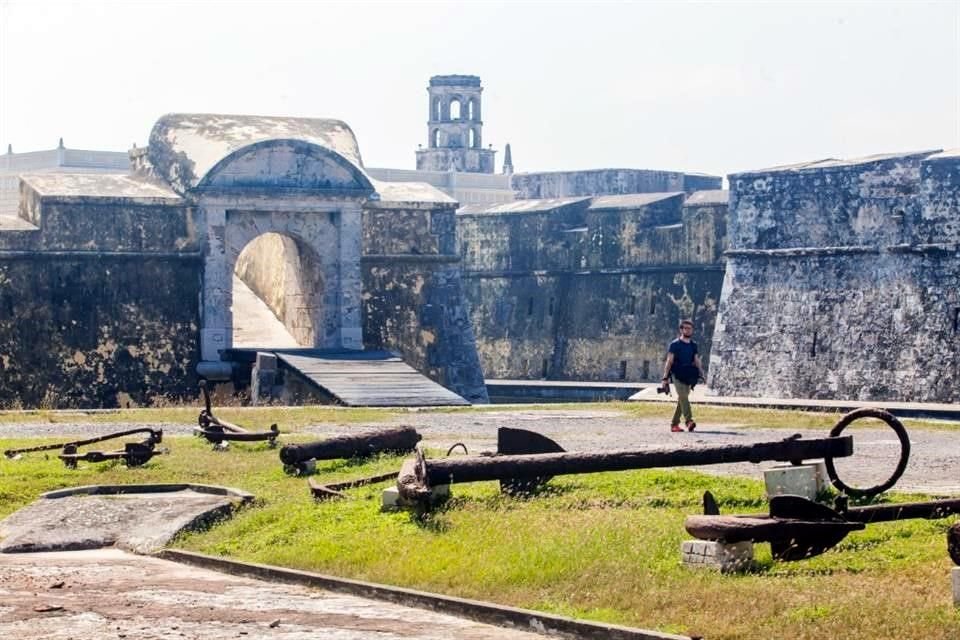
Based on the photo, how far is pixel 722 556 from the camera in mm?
10617

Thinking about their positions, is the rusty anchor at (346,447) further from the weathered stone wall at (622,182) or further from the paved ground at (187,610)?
the weathered stone wall at (622,182)

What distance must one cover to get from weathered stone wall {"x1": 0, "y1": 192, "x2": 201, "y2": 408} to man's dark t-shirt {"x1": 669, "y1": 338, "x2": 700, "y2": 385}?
43.0ft

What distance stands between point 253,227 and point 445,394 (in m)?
6.45

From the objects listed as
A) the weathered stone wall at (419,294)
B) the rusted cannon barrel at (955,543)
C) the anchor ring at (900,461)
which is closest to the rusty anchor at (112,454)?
the anchor ring at (900,461)

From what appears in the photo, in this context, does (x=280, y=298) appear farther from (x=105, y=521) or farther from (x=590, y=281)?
(x=105, y=521)

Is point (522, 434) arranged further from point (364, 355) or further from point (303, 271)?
point (303, 271)

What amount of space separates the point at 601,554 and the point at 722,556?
0.90 m

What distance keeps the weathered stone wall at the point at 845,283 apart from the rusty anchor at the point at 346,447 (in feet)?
49.8

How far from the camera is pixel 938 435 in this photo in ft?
64.8

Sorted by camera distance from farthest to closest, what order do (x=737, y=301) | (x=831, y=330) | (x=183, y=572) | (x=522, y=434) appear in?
(x=737, y=301), (x=831, y=330), (x=522, y=434), (x=183, y=572)

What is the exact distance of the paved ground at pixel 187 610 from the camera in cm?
1007

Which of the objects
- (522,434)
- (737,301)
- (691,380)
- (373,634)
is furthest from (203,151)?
(373,634)

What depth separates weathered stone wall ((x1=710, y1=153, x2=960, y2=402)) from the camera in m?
30.4

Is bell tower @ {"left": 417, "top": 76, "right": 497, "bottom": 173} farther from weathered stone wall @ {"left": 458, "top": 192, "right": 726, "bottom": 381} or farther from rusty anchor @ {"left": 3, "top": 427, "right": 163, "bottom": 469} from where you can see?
rusty anchor @ {"left": 3, "top": 427, "right": 163, "bottom": 469}
